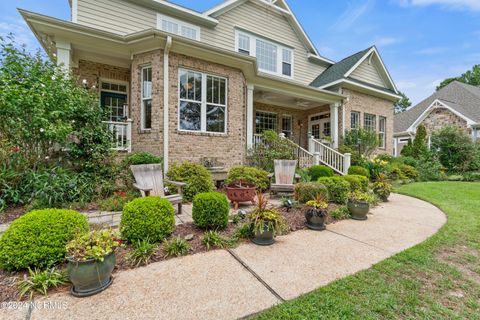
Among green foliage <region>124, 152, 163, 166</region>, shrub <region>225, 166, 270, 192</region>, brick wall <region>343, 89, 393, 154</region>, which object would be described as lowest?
shrub <region>225, 166, 270, 192</region>

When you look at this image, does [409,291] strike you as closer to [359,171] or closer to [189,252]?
[189,252]

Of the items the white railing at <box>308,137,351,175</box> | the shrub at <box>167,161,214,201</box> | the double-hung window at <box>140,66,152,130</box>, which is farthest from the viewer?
the white railing at <box>308,137,351,175</box>

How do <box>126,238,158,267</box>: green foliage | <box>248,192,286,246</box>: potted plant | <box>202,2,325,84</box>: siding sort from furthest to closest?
<box>202,2,325,84</box>: siding → <box>248,192,286,246</box>: potted plant → <box>126,238,158,267</box>: green foliage

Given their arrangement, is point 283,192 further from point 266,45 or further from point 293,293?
point 266,45

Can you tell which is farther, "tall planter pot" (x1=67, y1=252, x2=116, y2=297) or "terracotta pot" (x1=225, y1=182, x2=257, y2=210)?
"terracotta pot" (x1=225, y1=182, x2=257, y2=210)

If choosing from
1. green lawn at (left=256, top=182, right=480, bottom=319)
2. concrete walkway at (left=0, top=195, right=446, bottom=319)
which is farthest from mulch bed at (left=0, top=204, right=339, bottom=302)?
green lawn at (left=256, top=182, right=480, bottom=319)

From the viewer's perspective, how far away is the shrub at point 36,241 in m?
2.48

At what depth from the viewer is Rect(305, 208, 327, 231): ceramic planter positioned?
424 cm

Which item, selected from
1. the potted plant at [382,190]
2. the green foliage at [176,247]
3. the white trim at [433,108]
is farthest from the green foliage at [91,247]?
the white trim at [433,108]

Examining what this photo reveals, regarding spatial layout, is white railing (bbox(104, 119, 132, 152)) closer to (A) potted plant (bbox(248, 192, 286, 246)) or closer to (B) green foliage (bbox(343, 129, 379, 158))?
(A) potted plant (bbox(248, 192, 286, 246))

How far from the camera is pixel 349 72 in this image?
1204 cm

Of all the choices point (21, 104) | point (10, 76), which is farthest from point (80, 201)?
point (10, 76)

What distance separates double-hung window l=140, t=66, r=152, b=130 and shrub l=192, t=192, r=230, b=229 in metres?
4.23

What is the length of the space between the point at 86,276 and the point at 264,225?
2.28 m
